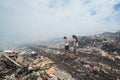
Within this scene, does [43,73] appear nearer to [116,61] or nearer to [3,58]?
[3,58]

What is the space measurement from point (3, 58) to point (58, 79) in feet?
15.8

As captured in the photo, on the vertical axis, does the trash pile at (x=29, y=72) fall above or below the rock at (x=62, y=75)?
above

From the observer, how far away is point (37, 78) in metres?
8.55

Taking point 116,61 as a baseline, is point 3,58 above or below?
above

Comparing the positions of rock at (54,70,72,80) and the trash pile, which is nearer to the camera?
the trash pile

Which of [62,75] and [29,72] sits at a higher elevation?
[29,72]

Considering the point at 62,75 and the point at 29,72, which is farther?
the point at 62,75

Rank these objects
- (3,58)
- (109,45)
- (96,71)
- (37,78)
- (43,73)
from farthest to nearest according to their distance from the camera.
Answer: (109,45) → (3,58) → (96,71) → (43,73) → (37,78)

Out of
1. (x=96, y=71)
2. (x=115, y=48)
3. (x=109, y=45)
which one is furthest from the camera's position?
(x=109, y=45)

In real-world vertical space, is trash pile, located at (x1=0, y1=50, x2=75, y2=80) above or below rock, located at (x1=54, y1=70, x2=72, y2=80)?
above

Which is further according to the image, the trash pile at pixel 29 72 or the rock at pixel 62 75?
the rock at pixel 62 75

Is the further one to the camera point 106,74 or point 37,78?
point 106,74

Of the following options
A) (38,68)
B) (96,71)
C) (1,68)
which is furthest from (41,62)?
(96,71)

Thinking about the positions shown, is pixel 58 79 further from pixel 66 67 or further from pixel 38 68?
pixel 66 67
